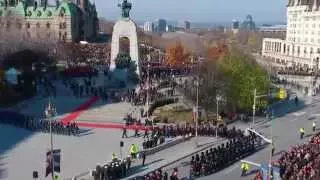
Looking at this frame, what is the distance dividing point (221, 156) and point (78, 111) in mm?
22933

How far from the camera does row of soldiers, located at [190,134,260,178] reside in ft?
117

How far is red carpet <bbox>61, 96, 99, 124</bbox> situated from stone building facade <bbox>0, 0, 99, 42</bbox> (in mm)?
60422

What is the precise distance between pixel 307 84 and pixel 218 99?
3799cm

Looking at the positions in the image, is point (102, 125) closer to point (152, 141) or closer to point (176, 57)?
point (152, 141)

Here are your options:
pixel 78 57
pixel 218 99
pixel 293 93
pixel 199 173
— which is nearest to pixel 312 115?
pixel 218 99

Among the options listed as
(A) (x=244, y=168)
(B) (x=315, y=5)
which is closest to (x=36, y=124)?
(A) (x=244, y=168)

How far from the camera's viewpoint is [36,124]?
163ft

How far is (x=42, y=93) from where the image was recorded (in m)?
67.1

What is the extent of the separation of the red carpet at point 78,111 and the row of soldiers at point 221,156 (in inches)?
671

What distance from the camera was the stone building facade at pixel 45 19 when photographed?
125438 millimetres

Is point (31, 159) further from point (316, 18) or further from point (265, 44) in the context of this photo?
point (265, 44)

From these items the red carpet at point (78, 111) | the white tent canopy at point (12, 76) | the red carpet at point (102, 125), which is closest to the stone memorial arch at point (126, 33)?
the red carpet at point (78, 111)

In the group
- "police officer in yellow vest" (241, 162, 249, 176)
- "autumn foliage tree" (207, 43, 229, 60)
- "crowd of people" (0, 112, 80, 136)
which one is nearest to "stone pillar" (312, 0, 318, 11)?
"autumn foliage tree" (207, 43, 229, 60)

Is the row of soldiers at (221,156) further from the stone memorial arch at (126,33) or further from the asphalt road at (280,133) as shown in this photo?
the stone memorial arch at (126,33)
